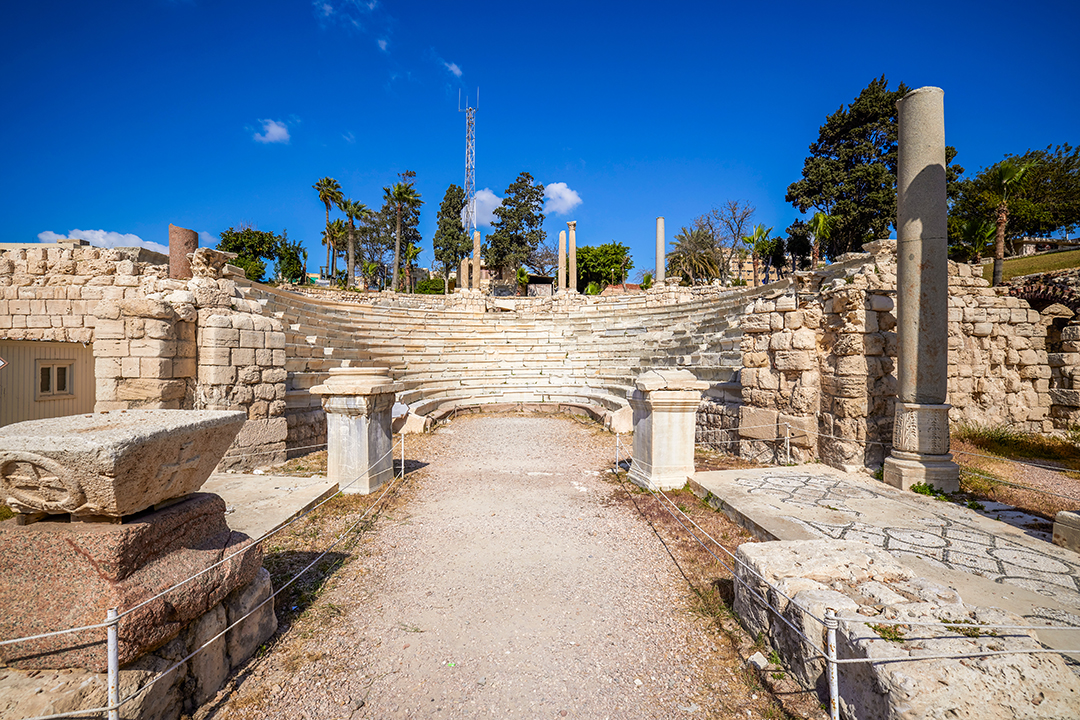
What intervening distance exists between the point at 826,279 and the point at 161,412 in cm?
837

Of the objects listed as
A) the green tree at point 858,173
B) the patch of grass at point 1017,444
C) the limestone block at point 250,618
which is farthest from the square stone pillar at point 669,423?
the green tree at point 858,173

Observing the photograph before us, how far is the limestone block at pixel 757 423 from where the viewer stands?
7078 millimetres

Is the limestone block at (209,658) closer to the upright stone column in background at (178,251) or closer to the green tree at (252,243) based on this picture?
the upright stone column in background at (178,251)

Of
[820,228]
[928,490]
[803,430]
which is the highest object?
[820,228]

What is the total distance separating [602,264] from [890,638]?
148ft

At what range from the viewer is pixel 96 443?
1952 mm

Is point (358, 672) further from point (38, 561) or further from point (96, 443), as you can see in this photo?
point (96, 443)

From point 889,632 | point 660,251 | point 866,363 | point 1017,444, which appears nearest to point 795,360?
point 866,363

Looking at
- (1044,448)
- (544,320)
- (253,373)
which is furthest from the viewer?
(544,320)

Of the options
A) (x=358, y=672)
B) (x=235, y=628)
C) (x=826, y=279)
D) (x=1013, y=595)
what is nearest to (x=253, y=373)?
(x=235, y=628)

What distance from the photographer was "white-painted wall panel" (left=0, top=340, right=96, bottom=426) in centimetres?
796

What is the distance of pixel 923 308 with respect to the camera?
5488 mm

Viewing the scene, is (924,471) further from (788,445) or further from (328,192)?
(328,192)

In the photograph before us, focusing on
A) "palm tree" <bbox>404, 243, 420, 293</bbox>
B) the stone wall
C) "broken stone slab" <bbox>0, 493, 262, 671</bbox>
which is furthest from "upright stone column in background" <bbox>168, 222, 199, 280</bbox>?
"palm tree" <bbox>404, 243, 420, 293</bbox>
